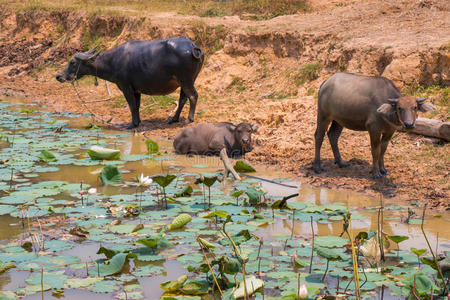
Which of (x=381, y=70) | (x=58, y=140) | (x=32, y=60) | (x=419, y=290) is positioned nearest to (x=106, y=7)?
(x=32, y=60)

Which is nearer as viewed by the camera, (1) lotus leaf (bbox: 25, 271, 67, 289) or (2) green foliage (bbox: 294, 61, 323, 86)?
(1) lotus leaf (bbox: 25, 271, 67, 289)

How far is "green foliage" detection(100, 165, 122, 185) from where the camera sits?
24.4 ft

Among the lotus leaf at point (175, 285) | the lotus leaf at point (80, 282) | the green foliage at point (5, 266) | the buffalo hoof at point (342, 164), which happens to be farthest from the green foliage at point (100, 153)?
the lotus leaf at point (175, 285)

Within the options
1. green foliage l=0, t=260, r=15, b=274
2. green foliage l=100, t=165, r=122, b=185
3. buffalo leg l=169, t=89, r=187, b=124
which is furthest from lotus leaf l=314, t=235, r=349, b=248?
buffalo leg l=169, t=89, r=187, b=124

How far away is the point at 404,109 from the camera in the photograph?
7.02m

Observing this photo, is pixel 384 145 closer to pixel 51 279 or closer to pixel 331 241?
pixel 331 241

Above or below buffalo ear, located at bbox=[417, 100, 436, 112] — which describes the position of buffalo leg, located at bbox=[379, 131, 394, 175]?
below

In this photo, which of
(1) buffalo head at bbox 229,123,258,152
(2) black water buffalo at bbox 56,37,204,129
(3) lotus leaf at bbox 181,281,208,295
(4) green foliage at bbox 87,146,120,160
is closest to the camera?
(3) lotus leaf at bbox 181,281,208,295

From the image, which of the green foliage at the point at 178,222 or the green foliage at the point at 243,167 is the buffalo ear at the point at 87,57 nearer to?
the green foliage at the point at 243,167

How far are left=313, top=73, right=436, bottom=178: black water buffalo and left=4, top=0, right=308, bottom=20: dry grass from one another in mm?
9513

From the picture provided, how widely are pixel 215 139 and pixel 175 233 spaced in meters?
4.05

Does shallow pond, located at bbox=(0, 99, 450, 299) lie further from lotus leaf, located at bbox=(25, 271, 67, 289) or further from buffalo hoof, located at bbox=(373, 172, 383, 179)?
buffalo hoof, located at bbox=(373, 172, 383, 179)

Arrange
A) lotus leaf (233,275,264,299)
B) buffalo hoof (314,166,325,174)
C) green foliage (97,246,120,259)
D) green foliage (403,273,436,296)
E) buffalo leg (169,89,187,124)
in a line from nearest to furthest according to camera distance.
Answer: green foliage (403,273,436,296) < lotus leaf (233,275,264,299) < green foliage (97,246,120,259) < buffalo hoof (314,166,325,174) < buffalo leg (169,89,187,124)

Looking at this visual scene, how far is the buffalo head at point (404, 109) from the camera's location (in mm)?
6961
